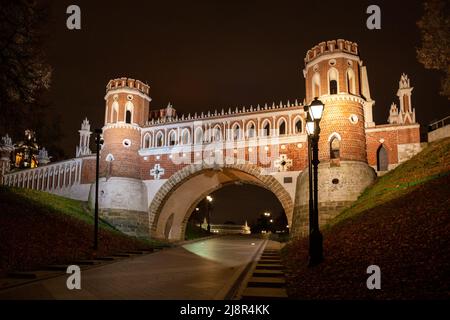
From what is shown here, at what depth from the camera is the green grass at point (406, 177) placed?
58.1 ft

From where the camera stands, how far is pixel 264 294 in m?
8.59

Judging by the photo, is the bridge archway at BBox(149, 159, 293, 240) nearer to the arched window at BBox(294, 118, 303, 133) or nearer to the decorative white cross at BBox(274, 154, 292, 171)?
the decorative white cross at BBox(274, 154, 292, 171)

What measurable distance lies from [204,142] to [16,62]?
62.0ft

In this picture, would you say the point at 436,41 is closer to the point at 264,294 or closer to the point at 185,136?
the point at 264,294

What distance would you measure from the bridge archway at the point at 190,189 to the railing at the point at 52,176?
9.07 metres

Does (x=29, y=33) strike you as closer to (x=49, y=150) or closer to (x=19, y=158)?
(x=49, y=150)

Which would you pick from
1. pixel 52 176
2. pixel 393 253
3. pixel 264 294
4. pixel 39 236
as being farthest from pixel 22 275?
pixel 52 176

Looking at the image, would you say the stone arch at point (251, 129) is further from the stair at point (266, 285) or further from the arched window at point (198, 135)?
the stair at point (266, 285)

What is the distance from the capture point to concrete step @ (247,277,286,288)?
9.98 metres

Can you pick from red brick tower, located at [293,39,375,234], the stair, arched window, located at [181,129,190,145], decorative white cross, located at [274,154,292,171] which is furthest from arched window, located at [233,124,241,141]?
the stair

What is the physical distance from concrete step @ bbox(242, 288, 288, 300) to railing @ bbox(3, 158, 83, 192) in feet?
101

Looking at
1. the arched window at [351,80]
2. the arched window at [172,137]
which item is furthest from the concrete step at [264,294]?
the arched window at [172,137]
